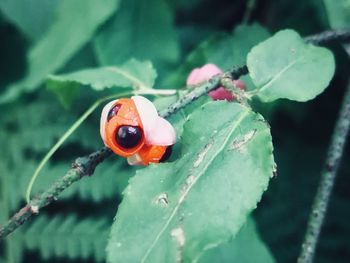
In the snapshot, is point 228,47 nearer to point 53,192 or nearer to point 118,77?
point 118,77

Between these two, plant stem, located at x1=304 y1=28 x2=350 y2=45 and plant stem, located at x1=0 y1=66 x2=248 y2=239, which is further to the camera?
plant stem, located at x1=304 y1=28 x2=350 y2=45

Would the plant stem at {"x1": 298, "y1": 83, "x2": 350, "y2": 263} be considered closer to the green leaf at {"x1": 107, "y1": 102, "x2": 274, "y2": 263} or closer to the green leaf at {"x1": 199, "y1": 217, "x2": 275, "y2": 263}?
the green leaf at {"x1": 107, "y1": 102, "x2": 274, "y2": 263}

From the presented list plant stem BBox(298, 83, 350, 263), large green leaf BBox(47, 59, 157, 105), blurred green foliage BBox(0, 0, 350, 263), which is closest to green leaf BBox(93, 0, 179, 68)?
blurred green foliage BBox(0, 0, 350, 263)

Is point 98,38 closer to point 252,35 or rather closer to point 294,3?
point 252,35

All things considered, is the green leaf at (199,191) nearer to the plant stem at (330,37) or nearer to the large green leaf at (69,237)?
the plant stem at (330,37)

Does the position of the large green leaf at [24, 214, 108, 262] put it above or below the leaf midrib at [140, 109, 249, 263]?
below

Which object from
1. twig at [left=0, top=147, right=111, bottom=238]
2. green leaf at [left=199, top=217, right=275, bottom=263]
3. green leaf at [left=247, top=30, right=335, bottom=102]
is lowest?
green leaf at [left=199, top=217, right=275, bottom=263]

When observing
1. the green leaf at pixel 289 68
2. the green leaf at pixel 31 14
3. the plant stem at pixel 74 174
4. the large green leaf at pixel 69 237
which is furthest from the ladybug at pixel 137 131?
the green leaf at pixel 31 14

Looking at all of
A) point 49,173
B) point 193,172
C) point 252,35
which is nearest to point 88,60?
point 49,173
